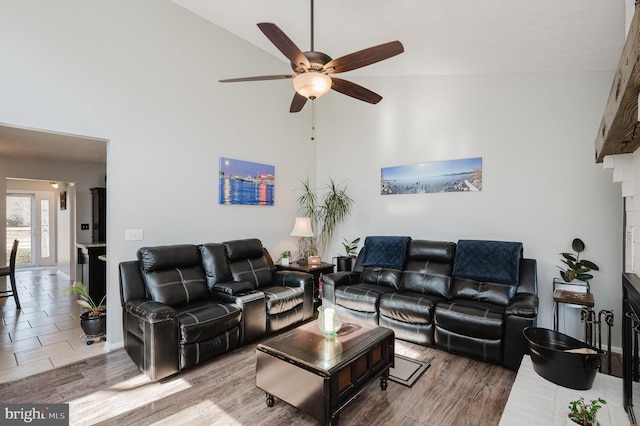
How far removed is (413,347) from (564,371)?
143cm

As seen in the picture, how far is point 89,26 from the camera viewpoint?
3127mm

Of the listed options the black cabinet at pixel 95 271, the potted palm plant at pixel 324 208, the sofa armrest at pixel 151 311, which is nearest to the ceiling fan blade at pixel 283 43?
the sofa armrest at pixel 151 311

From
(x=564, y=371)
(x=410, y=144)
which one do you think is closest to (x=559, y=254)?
(x=564, y=371)

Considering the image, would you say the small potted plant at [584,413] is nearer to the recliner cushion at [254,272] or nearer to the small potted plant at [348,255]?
the recliner cushion at [254,272]

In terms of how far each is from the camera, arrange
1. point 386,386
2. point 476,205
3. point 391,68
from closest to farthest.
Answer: point 386,386, point 476,205, point 391,68

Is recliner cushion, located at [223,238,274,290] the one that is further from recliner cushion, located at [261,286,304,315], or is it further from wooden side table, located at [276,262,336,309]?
wooden side table, located at [276,262,336,309]

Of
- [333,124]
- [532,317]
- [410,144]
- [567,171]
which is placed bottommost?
[532,317]

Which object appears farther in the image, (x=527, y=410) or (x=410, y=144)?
(x=410, y=144)

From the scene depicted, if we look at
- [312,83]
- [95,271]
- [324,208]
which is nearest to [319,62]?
[312,83]

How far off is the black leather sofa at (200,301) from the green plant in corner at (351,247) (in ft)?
3.92

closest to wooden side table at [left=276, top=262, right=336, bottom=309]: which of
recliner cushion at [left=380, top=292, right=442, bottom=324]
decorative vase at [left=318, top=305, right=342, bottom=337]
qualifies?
recliner cushion at [left=380, top=292, right=442, bottom=324]

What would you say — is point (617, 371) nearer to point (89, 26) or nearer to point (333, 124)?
point (333, 124)

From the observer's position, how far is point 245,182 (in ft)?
15.2

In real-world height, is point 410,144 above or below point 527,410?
above
